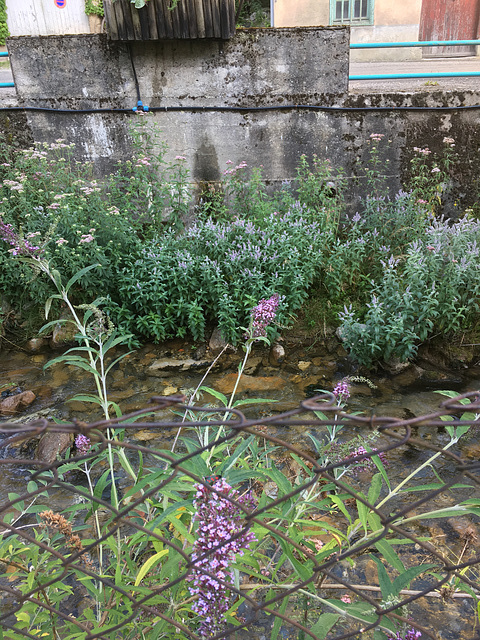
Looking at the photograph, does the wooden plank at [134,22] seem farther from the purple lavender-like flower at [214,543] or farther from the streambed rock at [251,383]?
the purple lavender-like flower at [214,543]

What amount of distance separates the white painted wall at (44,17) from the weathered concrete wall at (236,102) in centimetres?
1264

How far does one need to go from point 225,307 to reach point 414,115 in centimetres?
306

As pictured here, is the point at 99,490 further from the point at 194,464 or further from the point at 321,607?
the point at 321,607

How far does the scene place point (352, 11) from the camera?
13.2 m

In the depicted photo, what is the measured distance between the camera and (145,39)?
4.65 meters

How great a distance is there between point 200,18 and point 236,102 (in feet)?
2.77

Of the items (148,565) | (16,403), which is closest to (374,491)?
(148,565)

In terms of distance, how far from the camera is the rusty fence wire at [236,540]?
101cm

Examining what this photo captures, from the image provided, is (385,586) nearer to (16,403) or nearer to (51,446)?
(51,446)

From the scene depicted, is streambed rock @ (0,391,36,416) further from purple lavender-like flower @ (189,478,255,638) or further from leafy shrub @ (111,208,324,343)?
purple lavender-like flower @ (189,478,255,638)

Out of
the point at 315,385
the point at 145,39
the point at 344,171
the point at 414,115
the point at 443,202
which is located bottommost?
the point at 315,385

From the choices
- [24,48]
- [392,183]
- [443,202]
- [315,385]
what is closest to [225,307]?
[315,385]

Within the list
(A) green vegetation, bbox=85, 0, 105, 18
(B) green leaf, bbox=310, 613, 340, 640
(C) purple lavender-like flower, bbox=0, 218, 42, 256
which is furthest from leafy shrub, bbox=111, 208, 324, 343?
(A) green vegetation, bbox=85, 0, 105, 18

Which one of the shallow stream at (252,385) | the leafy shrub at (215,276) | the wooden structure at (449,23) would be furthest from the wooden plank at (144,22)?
the wooden structure at (449,23)
